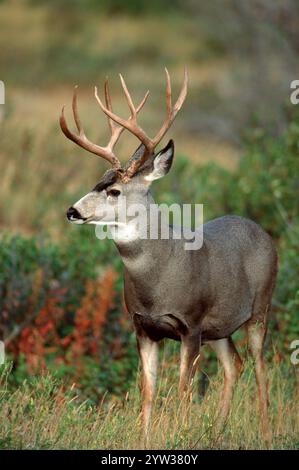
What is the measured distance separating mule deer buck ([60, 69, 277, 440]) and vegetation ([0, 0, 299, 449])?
360 mm

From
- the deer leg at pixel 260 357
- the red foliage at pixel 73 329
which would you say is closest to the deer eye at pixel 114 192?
the deer leg at pixel 260 357

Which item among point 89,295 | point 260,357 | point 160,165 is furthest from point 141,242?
point 89,295

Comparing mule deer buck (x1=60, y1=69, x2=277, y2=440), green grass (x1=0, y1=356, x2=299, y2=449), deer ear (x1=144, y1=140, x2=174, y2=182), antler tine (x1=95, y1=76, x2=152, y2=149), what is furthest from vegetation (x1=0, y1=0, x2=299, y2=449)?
antler tine (x1=95, y1=76, x2=152, y2=149)

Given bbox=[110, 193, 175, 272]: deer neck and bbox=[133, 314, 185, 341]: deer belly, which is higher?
bbox=[110, 193, 175, 272]: deer neck

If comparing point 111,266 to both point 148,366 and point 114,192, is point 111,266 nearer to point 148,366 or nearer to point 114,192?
point 148,366

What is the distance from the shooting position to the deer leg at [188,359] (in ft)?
25.2

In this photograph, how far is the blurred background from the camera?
1112 cm

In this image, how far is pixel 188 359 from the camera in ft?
25.3

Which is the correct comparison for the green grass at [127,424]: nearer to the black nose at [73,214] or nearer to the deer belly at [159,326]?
the deer belly at [159,326]

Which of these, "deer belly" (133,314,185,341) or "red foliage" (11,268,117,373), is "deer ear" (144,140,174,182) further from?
"red foliage" (11,268,117,373)

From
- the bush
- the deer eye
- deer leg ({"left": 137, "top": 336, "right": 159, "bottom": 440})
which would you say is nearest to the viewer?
the deer eye

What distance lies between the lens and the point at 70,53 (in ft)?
118

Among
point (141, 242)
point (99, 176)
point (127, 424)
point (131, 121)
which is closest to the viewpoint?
point (127, 424)

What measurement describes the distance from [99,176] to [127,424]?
962 centimetres
